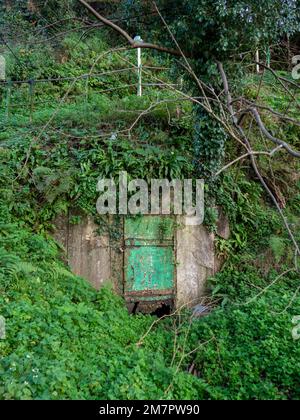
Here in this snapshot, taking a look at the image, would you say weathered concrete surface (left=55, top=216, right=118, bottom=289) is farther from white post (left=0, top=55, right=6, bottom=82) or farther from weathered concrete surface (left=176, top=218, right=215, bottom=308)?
white post (left=0, top=55, right=6, bottom=82)

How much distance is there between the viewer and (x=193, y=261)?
7.00 m

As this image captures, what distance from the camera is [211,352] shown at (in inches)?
192

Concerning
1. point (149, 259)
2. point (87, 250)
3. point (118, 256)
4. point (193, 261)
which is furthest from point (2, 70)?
point (193, 261)

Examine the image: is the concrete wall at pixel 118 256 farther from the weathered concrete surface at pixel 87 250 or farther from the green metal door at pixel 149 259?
the green metal door at pixel 149 259

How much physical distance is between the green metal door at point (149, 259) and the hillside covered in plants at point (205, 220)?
496 mm

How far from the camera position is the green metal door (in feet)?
21.8

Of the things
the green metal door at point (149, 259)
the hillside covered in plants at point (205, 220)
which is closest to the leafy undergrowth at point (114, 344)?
the hillside covered in plants at point (205, 220)

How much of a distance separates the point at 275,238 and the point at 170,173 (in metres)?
2.37

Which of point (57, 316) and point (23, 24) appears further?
point (23, 24)

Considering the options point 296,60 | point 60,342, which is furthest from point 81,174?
point 296,60

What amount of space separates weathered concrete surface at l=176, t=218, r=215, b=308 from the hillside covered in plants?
225mm

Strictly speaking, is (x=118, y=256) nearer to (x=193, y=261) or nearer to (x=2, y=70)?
(x=193, y=261)

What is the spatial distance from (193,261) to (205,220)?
823 mm
